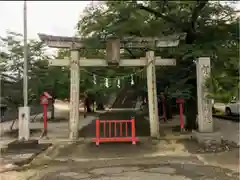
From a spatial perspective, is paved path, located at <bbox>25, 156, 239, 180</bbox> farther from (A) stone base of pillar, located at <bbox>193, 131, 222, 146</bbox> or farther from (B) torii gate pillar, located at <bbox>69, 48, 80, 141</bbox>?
(B) torii gate pillar, located at <bbox>69, 48, 80, 141</bbox>

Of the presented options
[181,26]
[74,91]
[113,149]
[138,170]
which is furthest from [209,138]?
[74,91]

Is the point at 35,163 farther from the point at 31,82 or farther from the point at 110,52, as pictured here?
the point at 31,82

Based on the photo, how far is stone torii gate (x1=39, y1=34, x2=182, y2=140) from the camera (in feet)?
38.2

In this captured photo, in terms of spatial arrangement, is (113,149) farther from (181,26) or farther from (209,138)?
(181,26)

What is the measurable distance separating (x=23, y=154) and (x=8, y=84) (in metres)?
7.35

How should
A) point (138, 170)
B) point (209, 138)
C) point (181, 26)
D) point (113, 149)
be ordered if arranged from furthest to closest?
point (181, 26), point (209, 138), point (113, 149), point (138, 170)

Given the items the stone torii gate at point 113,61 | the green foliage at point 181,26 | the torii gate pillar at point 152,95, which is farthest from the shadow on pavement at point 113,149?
the green foliage at point 181,26

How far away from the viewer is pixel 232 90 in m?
8.72

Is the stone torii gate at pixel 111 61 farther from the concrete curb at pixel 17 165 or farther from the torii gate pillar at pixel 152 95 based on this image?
the concrete curb at pixel 17 165

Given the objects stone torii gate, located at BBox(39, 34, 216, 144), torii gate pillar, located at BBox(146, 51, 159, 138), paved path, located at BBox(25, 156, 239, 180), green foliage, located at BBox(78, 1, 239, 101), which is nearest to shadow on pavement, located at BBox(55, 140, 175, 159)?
paved path, located at BBox(25, 156, 239, 180)

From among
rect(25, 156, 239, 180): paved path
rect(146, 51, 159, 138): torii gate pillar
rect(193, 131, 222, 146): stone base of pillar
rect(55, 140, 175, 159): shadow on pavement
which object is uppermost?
rect(146, 51, 159, 138): torii gate pillar

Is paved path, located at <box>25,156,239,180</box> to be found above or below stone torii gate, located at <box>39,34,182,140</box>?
below

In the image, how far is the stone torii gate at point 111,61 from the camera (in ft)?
38.2

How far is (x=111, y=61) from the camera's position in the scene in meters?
11.8
